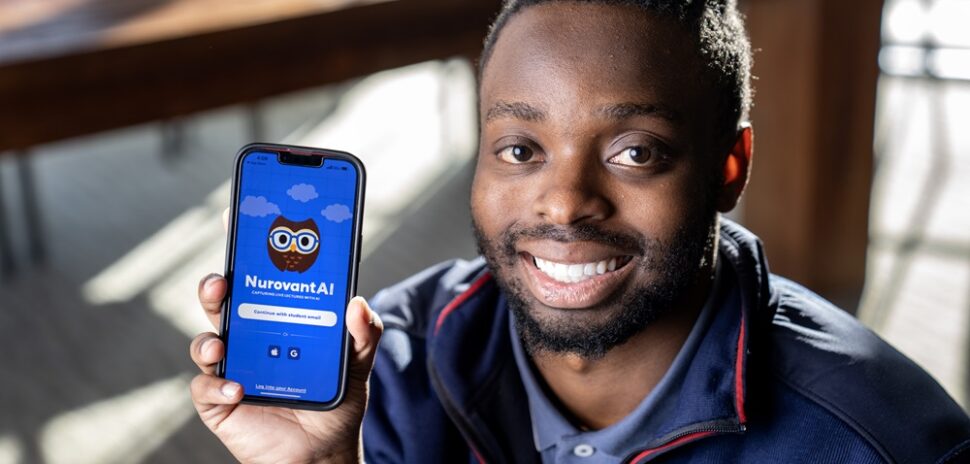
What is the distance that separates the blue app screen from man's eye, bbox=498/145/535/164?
0.60 feet

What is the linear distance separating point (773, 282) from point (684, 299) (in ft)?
0.55

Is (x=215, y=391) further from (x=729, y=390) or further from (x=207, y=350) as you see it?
(x=729, y=390)

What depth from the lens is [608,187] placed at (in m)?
1.12

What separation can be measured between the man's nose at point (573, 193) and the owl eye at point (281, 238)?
26 cm

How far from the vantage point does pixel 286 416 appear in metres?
1.10

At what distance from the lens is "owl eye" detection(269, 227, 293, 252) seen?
1.07 meters

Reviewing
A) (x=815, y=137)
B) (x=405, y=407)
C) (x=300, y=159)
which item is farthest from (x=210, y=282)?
(x=815, y=137)

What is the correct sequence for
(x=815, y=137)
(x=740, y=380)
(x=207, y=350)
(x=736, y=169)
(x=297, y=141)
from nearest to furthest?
(x=207, y=350) < (x=740, y=380) < (x=736, y=169) < (x=815, y=137) < (x=297, y=141)

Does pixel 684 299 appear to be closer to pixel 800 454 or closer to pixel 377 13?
pixel 800 454

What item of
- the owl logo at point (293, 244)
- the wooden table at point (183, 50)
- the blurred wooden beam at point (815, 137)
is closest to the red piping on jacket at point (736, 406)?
the owl logo at point (293, 244)


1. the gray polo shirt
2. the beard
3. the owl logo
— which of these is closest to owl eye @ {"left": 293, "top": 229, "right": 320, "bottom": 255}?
the owl logo

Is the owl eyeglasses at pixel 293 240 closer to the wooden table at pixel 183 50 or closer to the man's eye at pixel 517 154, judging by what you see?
the man's eye at pixel 517 154

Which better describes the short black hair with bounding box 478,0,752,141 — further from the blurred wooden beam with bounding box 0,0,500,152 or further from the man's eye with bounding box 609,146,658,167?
the blurred wooden beam with bounding box 0,0,500,152

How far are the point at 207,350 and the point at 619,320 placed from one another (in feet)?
1.42
